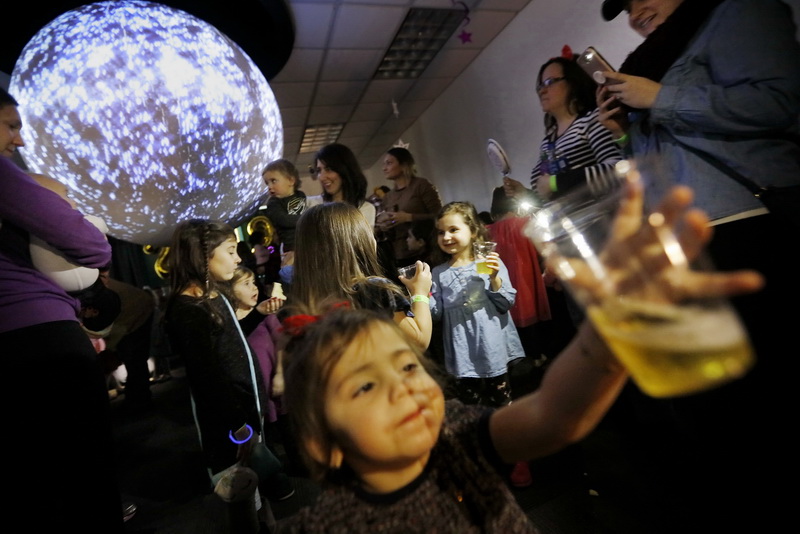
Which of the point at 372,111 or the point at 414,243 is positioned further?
the point at 372,111

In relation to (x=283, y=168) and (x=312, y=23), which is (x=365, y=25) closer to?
(x=312, y=23)

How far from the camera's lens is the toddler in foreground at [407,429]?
1.86 feet

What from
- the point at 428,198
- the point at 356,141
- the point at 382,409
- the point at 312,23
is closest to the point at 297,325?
the point at 382,409

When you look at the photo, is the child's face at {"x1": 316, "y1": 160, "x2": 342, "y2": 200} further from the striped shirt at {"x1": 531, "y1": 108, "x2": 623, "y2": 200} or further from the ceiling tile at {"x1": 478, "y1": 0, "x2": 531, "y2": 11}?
the ceiling tile at {"x1": 478, "y1": 0, "x2": 531, "y2": 11}

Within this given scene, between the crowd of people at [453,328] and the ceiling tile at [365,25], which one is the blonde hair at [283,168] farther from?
the ceiling tile at [365,25]

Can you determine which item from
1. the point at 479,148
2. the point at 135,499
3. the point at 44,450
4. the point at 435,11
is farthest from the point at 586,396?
the point at 479,148

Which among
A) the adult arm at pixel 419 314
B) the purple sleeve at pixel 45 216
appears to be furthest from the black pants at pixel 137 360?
the adult arm at pixel 419 314

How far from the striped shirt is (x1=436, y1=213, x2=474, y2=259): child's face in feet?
1.42

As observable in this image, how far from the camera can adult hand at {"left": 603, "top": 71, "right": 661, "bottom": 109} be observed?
3.50 feet

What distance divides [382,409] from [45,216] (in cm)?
114

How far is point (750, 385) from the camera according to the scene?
3.12 ft

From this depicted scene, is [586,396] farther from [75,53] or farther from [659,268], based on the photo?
[75,53]

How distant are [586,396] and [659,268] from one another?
0.28 meters

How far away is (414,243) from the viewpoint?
8.44 ft
